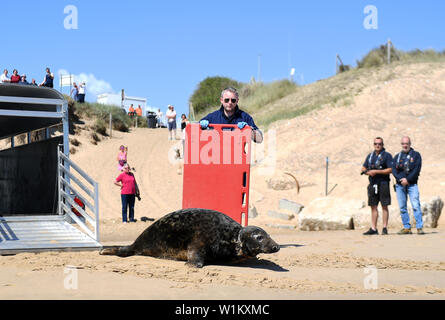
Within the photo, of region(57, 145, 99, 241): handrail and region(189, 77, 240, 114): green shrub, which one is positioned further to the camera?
region(189, 77, 240, 114): green shrub

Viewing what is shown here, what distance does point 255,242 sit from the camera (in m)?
6.20

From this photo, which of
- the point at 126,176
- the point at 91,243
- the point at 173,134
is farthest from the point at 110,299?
the point at 173,134

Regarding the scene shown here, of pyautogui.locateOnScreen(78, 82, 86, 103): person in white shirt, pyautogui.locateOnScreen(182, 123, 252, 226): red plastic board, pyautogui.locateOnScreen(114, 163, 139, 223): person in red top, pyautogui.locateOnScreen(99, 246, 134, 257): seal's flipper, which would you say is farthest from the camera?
pyautogui.locateOnScreen(78, 82, 86, 103): person in white shirt

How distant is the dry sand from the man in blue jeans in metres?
0.68

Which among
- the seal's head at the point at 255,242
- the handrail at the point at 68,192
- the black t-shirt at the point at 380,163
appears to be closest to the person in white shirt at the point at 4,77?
the handrail at the point at 68,192

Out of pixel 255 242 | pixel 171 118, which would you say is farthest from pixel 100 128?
pixel 255 242

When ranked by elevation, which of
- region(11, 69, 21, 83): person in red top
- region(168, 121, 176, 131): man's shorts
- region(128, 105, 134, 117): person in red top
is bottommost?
region(168, 121, 176, 131): man's shorts

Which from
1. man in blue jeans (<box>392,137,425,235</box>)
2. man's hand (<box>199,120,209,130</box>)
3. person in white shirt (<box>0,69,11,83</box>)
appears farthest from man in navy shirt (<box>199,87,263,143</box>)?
person in white shirt (<box>0,69,11,83</box>)

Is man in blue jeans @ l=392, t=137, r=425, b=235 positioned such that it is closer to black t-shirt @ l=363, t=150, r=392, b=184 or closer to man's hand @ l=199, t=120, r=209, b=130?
black t-shirt @ l=363, t=150, r=392, b=184

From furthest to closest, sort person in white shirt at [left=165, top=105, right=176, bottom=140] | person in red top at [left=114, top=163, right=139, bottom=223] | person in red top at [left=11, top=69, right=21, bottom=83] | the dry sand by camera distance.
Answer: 1. person in white shirt at [left=165, top=105, right=176, bottom=140]
2. person in red top at [left=11, top=69, right=21, bottom=83]
3. person in red top at [left=114, top=163, right=139, bottom=223]
4. the dry sand

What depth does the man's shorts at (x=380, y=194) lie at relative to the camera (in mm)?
11508

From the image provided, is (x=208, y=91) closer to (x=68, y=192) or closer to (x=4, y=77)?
(x=4, y=77)

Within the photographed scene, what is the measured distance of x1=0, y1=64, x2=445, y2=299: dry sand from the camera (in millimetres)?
5027

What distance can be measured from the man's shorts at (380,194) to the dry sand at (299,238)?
804mm
